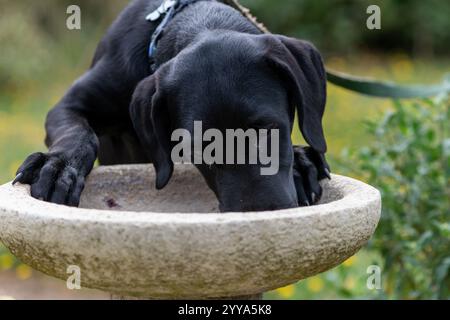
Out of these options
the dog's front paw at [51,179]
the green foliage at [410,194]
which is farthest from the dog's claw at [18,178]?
the green foliage at [410,194]

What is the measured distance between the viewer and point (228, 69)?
2.35 meters

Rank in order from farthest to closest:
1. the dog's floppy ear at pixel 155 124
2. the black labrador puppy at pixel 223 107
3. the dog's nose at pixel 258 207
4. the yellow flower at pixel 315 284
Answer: the yellow flower at pixel 315 284 → the dog's floppy ear at pixel 155 124 → the black labrador puppy at pixel 223 107 → the dog's nose at pixel 258 207

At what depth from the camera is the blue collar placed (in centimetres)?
292

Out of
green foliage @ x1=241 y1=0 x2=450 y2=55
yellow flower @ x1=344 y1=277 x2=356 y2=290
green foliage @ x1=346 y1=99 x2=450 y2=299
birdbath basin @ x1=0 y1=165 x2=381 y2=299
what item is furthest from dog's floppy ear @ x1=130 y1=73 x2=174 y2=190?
green foliage @ x1=241 y1=0 x2=450 y2=55

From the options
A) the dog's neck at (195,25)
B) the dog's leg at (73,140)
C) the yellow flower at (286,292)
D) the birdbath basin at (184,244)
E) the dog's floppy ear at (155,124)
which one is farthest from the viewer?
the yellow flower at (286,292)

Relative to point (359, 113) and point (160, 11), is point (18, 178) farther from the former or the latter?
point (359, 113)

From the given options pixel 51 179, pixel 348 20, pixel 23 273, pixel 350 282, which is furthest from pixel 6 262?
pixel 348 20

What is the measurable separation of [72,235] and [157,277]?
22 centimetres

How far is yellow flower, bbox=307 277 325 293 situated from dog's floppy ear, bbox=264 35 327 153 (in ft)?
6.25

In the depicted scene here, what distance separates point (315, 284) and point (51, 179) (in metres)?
2.21

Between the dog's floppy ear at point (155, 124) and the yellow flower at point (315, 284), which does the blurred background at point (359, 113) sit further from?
the dog's floppy ear at point (155, 124)

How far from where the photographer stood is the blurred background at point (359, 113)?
3488 millimetres

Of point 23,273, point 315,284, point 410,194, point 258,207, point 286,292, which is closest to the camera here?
point 258,207

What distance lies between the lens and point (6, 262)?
5.04 meters
